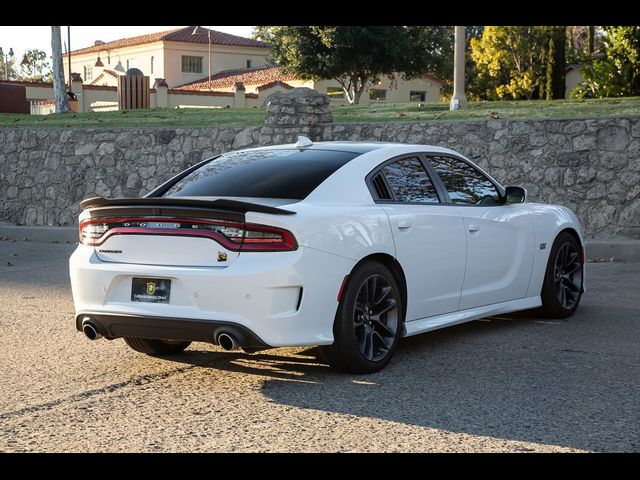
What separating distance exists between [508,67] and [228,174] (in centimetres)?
5158

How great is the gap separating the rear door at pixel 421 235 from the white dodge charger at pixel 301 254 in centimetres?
1

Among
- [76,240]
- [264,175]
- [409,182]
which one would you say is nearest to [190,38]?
[76,240]

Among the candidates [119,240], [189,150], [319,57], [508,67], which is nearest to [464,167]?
[119,240]

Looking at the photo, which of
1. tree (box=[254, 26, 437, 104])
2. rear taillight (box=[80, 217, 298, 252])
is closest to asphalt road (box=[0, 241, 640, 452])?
rear taillight (box=[80, 217, 298, 252])

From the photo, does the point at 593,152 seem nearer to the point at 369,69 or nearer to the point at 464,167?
the point at 464,167

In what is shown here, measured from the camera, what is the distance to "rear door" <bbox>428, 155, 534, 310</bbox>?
788 cm

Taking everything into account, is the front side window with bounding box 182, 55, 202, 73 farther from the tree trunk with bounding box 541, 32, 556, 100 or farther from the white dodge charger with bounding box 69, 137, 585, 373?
the white dodge charger with bounding box 69, 137, 585, 373

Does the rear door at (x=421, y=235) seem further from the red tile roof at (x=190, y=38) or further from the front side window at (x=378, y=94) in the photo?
the red tile roof at (x=190, y=38)

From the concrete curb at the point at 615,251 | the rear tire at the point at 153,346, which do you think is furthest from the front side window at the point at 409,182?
the concrete curb at the point at 615,251

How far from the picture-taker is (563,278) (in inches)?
361

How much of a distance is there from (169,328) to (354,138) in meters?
11.1

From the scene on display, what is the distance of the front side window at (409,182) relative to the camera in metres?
7.38
